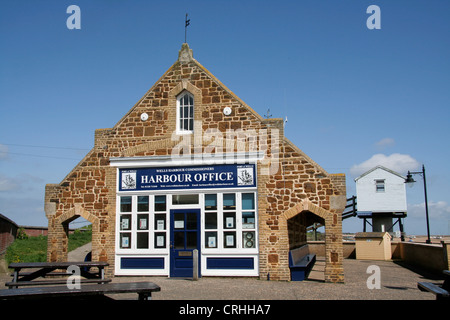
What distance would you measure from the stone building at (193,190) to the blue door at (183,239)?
0.03 meters

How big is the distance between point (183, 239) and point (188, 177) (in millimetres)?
2041

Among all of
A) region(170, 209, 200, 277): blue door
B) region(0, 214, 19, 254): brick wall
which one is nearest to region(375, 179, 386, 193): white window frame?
region(170, 209, 200, 277): blue door

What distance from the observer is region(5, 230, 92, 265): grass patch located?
18.5 m

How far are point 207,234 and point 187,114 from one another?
166 inches

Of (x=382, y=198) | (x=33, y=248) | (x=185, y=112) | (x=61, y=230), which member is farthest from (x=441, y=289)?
(x=382, y=198)

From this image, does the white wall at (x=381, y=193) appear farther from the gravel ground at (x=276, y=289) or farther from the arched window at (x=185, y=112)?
the arched window at (x=185, y=112)

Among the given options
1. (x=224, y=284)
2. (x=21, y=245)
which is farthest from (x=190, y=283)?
(x=21, y=245)

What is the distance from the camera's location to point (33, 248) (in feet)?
74.7

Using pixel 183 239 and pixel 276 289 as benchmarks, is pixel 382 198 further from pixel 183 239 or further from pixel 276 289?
pixel 276 289

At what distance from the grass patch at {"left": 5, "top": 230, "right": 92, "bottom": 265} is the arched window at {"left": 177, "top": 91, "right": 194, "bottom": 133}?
8.76 m

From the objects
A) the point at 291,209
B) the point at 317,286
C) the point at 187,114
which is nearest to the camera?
Answer: the point at 317,286

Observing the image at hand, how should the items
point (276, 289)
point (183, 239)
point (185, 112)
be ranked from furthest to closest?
point (185, 112), point (183, 239), point (276, 289)
